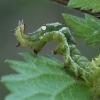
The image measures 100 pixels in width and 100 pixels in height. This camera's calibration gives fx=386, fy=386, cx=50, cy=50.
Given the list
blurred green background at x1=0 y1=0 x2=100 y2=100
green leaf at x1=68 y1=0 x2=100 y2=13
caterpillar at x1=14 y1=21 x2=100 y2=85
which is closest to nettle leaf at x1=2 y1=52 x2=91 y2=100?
caterpillar at x1=14 y1=21 x2=100 y2=85

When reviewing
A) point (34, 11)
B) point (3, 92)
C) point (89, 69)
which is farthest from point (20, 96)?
point (34, 11)

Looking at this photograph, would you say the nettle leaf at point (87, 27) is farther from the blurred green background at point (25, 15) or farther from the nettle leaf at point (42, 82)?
the blurred green background at point (25, 15)

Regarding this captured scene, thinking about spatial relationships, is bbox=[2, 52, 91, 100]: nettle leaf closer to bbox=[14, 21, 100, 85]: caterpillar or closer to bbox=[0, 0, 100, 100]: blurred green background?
bbox=[14, 21, 100, 85]: caterpillar

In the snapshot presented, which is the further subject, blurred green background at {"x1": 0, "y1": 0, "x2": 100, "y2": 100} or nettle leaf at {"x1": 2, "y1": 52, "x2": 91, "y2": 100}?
blurred green background at {"x1": 0, "y1": 0, "x2": 100, "y2": 100}

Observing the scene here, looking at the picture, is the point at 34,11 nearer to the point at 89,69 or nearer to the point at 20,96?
the point at 89,69

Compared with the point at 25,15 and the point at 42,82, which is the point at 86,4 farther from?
the point at 25,15

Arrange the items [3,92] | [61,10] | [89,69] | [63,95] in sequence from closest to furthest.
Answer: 1. [63,95]
2. [89,69]
3. [3,92]
4. [61,10]

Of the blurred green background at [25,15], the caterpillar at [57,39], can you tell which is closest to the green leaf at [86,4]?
the caterpillar at [57,39]
